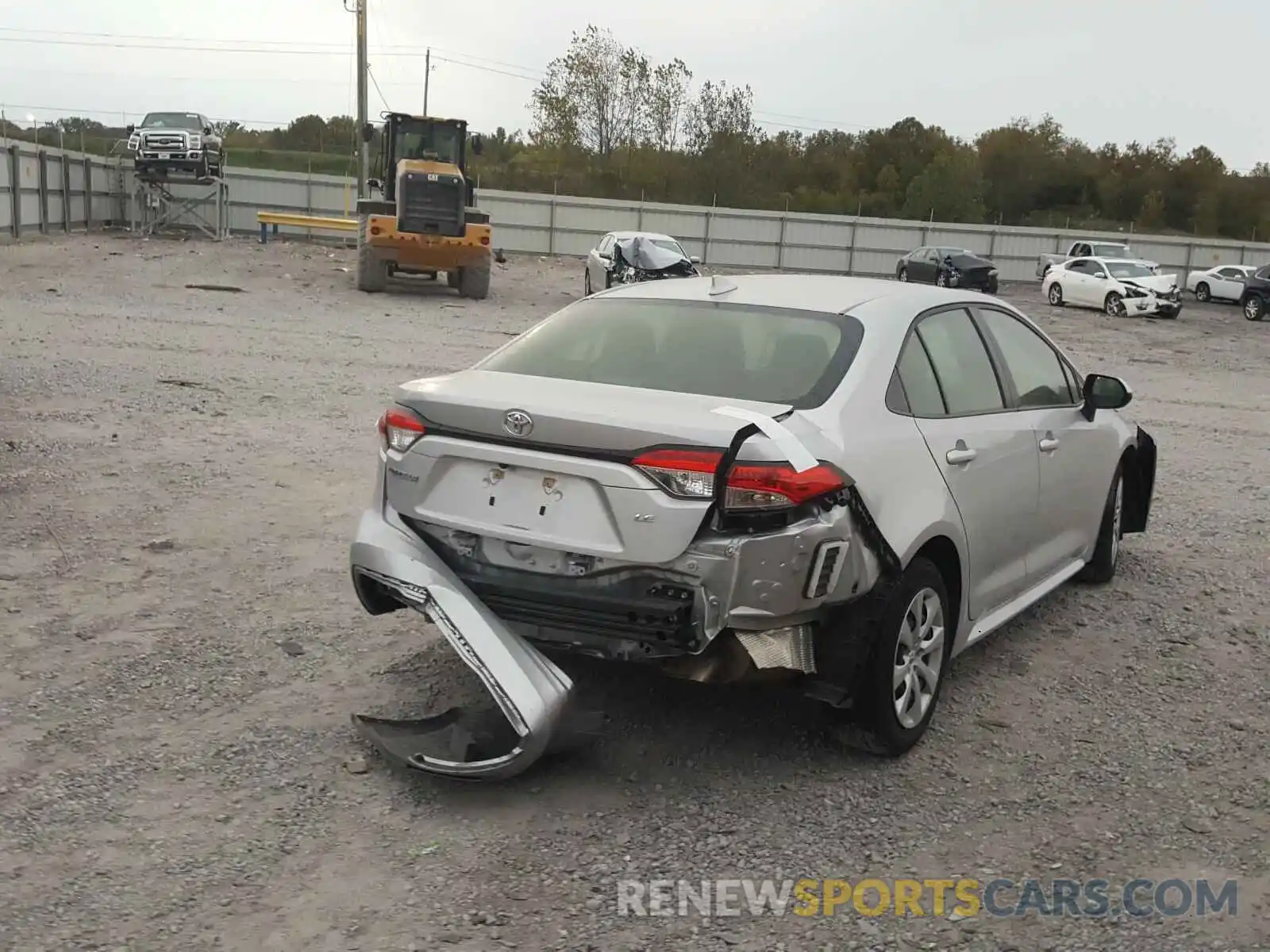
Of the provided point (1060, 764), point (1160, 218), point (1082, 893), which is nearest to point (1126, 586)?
point (1060, 764)

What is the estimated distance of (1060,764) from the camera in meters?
4.18

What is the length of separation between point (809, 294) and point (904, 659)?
1497 mm

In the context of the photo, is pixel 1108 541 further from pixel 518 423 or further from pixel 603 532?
pixel 518 423

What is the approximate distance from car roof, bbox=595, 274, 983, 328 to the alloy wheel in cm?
109

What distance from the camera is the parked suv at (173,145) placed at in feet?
107

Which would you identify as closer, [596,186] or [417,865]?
[417,865]

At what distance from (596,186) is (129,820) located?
4691 centimetres

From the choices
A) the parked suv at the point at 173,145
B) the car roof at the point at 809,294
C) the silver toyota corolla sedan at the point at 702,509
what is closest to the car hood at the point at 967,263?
the parked suv at the point at 173,145

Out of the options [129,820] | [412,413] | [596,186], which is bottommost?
[129,820]

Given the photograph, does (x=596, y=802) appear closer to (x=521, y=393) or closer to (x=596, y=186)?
(x=521, y=393)

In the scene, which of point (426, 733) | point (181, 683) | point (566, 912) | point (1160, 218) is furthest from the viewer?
point (1160, 218)

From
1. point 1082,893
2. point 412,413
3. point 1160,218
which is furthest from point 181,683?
point 1160,218

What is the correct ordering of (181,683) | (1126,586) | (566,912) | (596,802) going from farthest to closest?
(1126,586)
(181,683)
(596,802)
(566,912)

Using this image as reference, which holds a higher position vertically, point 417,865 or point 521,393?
point 521,393
